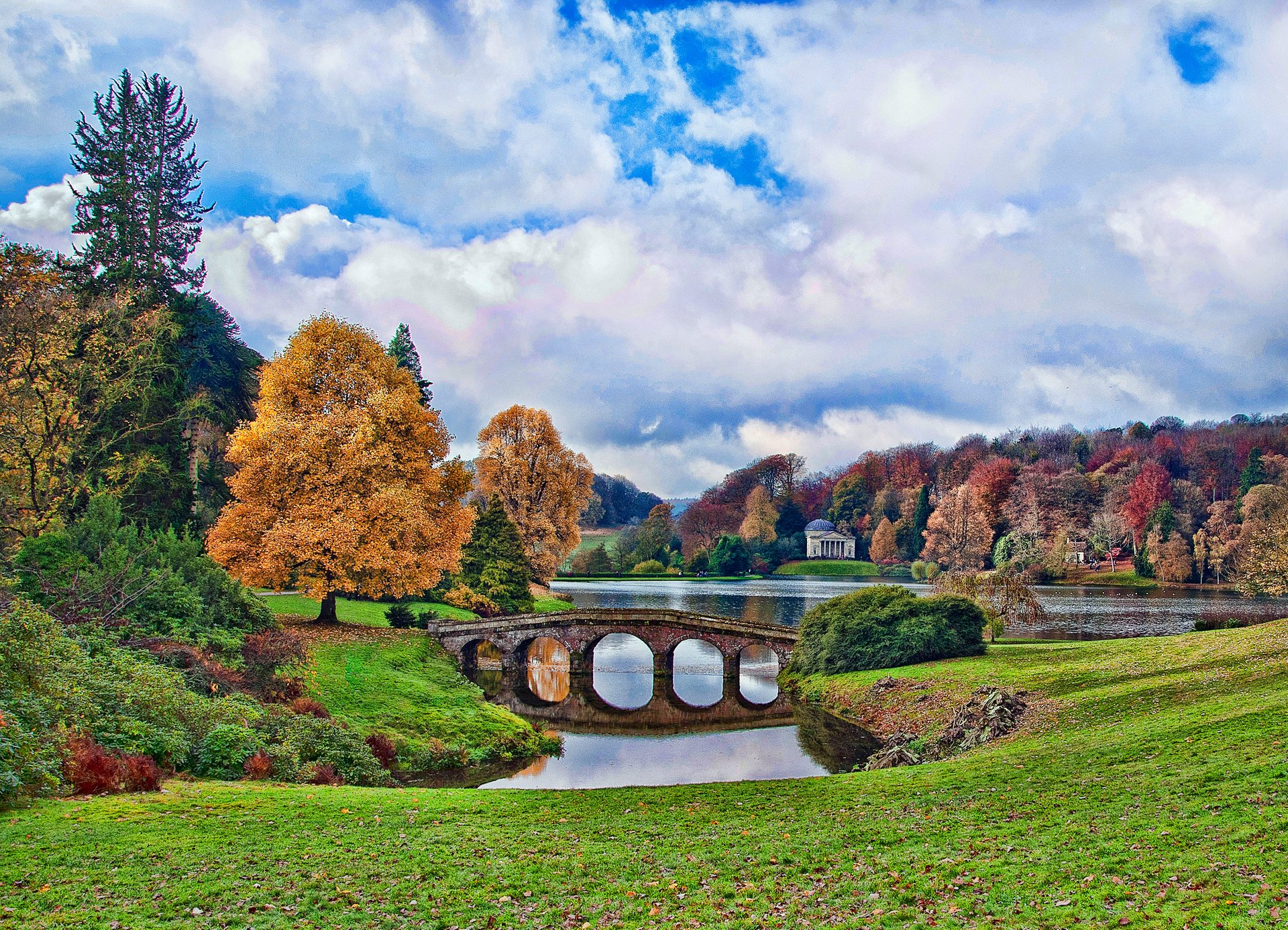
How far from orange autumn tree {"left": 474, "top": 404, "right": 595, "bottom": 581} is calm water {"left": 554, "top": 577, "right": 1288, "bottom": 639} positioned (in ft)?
32.6

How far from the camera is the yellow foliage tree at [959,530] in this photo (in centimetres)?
9719

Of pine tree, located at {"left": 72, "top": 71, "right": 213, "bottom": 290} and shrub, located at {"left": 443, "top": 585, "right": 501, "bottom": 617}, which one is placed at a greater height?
pine tree, located at {"left": 72, "top": 71, "right": 213, "bottom": 290}

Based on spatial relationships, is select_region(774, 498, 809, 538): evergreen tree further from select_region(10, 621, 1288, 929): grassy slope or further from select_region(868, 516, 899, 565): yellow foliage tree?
select_region(10, 621, 1288, 929): grassy slope

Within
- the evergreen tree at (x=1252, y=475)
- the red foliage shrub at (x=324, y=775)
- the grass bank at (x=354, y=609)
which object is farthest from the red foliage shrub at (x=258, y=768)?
the evergreen tree at (x=1252, y=475)

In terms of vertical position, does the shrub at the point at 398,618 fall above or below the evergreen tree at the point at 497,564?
below

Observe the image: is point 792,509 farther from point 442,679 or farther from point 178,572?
point 178,572

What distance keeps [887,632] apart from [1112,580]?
6741 cm

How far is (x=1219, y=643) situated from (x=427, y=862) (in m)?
25.6

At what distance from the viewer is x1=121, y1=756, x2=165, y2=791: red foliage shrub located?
13.2 m

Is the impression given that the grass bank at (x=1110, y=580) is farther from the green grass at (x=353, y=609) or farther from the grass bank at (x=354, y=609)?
the green grass at (x=353, y=609)

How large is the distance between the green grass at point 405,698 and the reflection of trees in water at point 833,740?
9.71 metres

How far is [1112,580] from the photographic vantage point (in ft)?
285

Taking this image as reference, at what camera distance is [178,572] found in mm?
23016

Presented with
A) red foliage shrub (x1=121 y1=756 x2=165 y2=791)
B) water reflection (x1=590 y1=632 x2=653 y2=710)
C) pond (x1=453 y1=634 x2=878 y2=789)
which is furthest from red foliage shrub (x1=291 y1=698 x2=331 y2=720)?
water reflection (x1=590 y1=632 x2=653 y2=710)
